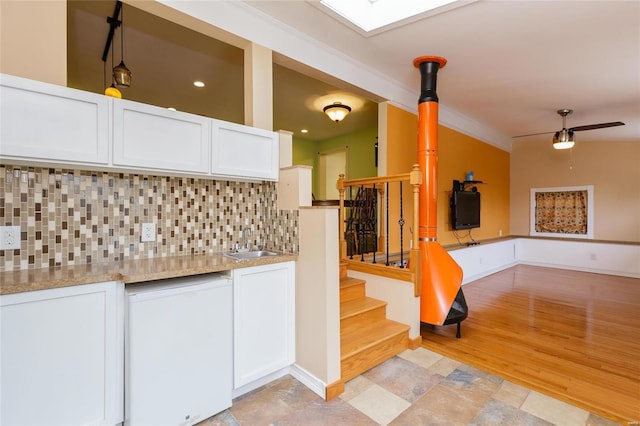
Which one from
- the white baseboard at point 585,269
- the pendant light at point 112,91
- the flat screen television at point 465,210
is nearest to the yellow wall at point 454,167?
the flat screen television at point 465,210

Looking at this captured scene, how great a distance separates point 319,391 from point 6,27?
109 inches

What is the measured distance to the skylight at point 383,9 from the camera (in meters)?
2.45

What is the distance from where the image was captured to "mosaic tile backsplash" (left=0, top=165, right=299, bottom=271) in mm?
1677

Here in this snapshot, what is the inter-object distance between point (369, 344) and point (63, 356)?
1.94 m

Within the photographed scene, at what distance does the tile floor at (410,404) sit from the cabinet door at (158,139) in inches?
62.9

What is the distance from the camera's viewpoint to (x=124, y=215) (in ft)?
6.59

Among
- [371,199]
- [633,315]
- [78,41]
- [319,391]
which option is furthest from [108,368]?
[633,315]

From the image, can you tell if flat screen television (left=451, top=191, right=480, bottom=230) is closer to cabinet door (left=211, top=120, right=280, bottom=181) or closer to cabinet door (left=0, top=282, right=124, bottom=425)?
cabinet door (left=211, top=120, right=280, bottom=181)

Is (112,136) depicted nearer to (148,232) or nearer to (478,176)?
(148,232)

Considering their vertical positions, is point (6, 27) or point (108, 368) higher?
point (6, 27)

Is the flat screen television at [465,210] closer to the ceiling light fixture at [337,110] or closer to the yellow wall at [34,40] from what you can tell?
the ceiling light fixture at [337,110]

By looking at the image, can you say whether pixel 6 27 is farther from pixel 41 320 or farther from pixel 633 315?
pixel 633 315

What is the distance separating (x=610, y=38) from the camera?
2.90m

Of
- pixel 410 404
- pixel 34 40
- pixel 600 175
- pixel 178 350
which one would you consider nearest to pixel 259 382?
pixel 178 350
